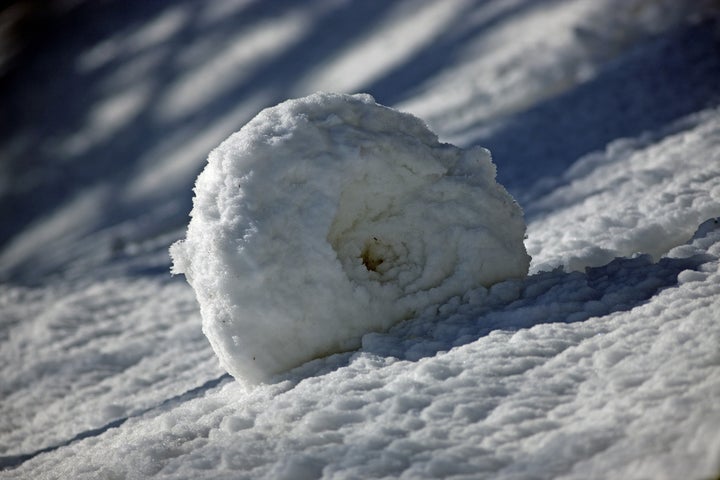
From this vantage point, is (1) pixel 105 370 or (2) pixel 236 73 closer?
(1) pixel 105 370

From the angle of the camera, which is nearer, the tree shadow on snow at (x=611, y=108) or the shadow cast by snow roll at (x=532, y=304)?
the shadow cast by snow roll at (x=532, y=304)

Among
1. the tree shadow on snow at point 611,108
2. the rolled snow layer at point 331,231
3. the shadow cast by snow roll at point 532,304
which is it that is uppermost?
the tree shadow on snow at point 611,108

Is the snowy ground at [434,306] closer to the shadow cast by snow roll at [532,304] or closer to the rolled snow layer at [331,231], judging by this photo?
the shadow cast by snow roll at [532,304]

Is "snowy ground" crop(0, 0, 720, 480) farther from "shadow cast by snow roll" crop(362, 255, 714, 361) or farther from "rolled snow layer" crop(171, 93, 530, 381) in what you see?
"rolled snow layer" crop(171, 93, 530, 381)

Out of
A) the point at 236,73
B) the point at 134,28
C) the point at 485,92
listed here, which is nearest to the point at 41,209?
the point at 236,73

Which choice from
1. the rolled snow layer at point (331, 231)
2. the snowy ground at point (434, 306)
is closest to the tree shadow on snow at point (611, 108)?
the snowy ground at point (434, 306)

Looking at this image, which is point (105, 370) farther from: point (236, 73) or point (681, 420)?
point (236, 73)
